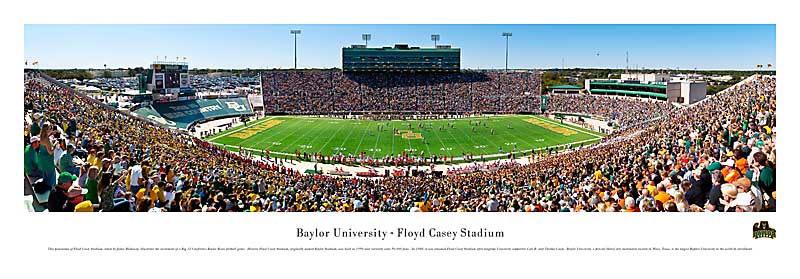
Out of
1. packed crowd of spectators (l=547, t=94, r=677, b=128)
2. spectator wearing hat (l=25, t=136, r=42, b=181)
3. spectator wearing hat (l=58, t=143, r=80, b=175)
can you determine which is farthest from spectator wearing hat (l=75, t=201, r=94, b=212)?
packed crowd of spectators (l=547, t=94, r=677, b=128)

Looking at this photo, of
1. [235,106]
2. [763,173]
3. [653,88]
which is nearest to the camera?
[763,173]

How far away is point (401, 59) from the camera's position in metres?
51.0

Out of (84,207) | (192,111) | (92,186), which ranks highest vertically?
(192,111)

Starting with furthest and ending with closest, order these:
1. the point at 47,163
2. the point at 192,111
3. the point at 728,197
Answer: the point at 192,111 < the point at 47,163 < the point at 728,197

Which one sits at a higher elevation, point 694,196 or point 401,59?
point 401,59

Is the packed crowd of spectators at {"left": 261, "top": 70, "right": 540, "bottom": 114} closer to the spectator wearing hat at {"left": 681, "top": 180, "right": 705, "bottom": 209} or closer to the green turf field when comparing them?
the green turf field

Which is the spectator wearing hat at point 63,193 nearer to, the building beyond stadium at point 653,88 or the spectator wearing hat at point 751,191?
the spectator wearing hat at point 751,191

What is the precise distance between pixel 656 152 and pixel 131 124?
13.6m

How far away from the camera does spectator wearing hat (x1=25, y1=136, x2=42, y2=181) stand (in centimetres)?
801

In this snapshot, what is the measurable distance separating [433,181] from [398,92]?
33.1 m
